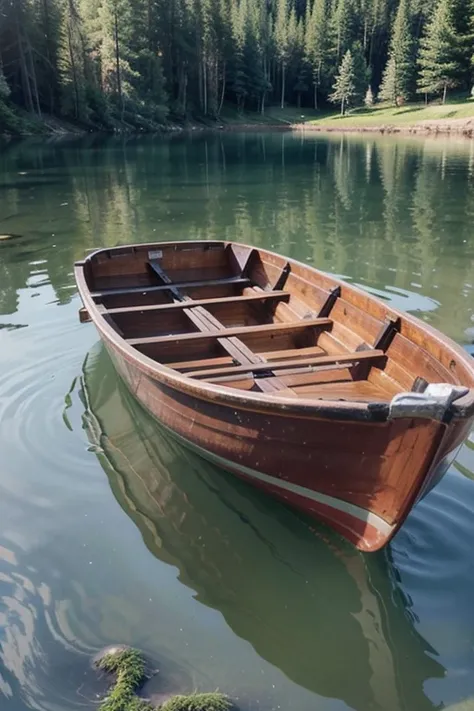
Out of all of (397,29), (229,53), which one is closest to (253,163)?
(229,53)

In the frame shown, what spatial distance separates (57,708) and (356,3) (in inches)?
4534

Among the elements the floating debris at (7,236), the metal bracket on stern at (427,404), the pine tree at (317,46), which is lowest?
the floating debris at (7,236)

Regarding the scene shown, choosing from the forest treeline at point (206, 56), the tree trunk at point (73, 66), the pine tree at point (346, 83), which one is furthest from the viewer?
the pine tree at point (346, 83)

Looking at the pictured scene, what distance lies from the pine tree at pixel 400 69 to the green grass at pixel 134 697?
288 feet

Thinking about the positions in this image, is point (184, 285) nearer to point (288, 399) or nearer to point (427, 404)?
point (288, 399)

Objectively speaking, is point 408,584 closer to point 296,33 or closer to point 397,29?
point 397,29

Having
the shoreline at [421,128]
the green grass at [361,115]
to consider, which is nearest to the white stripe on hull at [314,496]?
the shoreline at [421,128]

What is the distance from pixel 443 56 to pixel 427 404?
80.6 metres

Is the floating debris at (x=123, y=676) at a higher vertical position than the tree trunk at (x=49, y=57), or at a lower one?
lower

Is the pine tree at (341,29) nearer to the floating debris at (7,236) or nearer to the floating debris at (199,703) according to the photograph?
the floating debris at (7,236)

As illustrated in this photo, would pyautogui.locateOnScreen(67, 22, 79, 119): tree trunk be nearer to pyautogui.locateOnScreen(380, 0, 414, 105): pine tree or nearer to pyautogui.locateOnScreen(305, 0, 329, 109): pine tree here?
pyautogui.locateOnScreen(380, 0, 414, 105): pine tree

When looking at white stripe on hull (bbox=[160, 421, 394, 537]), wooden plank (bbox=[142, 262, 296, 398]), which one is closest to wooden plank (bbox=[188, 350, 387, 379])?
wooden plank (bbox=[142, 262, 296, 398])

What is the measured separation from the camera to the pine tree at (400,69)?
263ft

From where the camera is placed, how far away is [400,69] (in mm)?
80000
